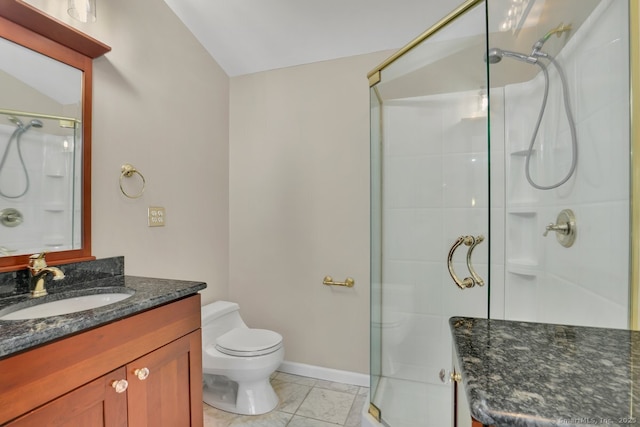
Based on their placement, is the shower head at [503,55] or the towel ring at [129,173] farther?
the towel ring at [129,173]

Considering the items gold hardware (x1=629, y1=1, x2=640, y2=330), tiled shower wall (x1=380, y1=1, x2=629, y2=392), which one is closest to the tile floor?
tiled shower wall (x1=380, y1=1, x2=629, y2=392)

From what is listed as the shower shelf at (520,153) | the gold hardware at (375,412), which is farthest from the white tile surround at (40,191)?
the shower shelf at (520,153)

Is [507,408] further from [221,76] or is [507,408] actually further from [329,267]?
[221,76]

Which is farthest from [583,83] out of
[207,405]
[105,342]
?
[207,405]

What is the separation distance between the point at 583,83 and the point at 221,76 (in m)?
2.18

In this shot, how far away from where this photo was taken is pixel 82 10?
53.5 inches

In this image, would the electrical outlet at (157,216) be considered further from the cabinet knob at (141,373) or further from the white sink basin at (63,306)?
the cabinet knob at (141,373)

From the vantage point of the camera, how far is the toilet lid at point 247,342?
1.71 m

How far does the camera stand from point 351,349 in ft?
6.92

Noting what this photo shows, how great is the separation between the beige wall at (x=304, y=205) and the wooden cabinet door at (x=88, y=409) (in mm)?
1379

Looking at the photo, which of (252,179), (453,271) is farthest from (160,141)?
(453,271)

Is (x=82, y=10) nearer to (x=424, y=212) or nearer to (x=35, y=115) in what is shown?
(x=35, y=115)

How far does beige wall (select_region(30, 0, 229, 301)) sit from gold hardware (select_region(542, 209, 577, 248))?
1998 mm

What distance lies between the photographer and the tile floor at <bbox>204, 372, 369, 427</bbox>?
5.60 feet
